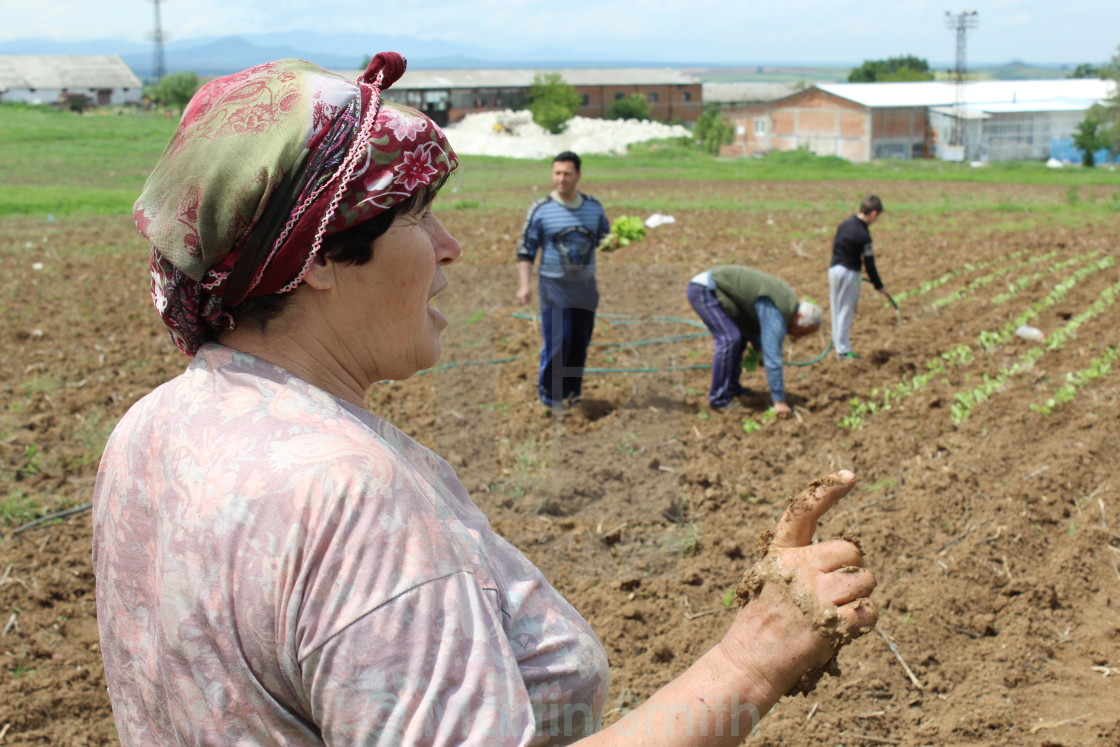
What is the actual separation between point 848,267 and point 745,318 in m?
1.60

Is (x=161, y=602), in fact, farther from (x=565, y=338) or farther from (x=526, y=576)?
(x=565, y=338)

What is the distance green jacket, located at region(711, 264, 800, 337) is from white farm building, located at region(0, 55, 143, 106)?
81.9 metres

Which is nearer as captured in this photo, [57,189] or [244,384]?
[244,384]

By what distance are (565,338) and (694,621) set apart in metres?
3.16

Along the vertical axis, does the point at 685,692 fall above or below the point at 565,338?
above

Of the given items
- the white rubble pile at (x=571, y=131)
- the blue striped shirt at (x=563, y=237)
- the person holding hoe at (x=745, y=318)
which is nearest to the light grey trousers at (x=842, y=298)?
the person holding hoe at (x=745, y=318)

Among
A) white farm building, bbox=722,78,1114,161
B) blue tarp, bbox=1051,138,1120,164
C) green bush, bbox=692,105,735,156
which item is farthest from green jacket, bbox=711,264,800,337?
blue tarp, bbox=1051,138,1120,164

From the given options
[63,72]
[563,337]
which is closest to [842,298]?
[563,337]

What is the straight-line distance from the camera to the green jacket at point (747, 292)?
22.8 feet

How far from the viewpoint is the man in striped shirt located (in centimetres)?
694

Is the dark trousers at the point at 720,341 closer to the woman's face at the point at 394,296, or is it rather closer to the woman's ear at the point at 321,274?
the woman's face at the point at 394,296

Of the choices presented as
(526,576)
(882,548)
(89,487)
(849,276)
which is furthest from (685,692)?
(849,276)

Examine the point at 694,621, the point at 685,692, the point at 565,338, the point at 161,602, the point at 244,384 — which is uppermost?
the point at 244,384

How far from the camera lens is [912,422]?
683 cm
